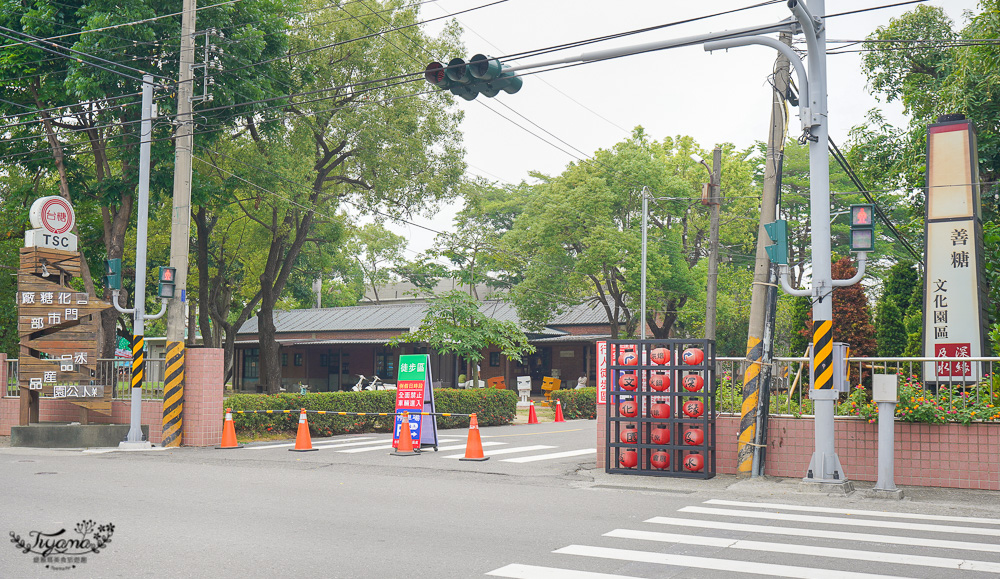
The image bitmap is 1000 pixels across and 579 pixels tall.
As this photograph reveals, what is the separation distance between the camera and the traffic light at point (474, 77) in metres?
12.1

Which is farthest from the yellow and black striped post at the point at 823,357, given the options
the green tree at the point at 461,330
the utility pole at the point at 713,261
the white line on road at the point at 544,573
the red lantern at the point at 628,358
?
the green tree at the point at 461,330

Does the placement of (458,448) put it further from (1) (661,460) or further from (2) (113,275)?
(2) (113,275)

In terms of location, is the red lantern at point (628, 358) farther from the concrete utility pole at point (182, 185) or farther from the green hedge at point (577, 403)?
the green hedge at point (577, 403)

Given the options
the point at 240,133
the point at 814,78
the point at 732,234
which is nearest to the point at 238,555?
the point at 814,78

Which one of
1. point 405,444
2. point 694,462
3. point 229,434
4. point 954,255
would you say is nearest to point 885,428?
point 694,462

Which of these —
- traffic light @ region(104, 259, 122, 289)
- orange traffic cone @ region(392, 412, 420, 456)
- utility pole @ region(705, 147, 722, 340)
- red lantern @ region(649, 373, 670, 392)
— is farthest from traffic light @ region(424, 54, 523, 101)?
utility pole @ region(705, 147, 722, 340)

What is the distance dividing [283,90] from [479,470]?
57.3 feet

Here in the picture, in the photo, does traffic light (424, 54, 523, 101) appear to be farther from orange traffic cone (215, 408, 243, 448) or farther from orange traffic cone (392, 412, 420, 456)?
orange traffic cone (215, 408, 243, 448)

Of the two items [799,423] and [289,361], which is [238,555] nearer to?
[799,423]

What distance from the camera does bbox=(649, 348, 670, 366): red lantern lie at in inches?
532

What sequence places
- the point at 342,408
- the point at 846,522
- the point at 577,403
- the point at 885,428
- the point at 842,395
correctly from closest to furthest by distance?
the point at 846,522, the point at 885,428, the point at 842,395, the point at 342,408, the point at 577,403

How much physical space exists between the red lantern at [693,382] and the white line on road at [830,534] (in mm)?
3895

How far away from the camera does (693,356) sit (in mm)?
13328

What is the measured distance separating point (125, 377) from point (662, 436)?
46.3 ft
